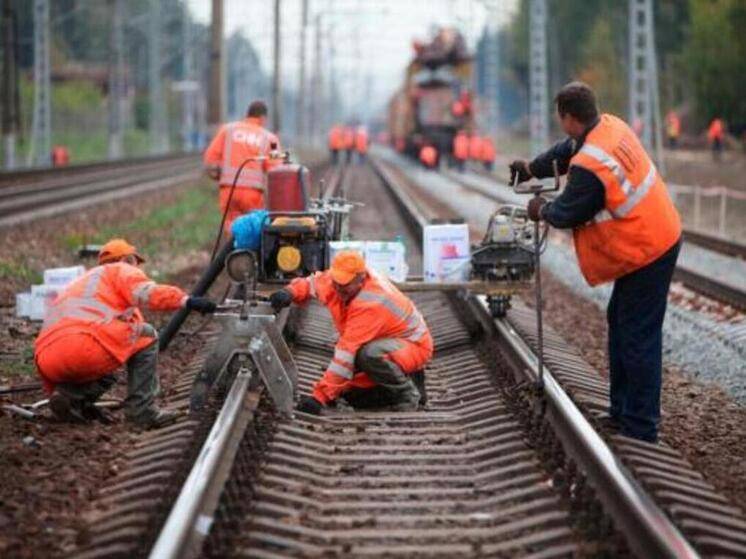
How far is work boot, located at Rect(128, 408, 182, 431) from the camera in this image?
7.54 meters

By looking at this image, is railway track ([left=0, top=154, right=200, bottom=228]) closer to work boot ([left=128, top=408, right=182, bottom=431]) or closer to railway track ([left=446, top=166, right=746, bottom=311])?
railway track ([left=446, top=166, right=746, bottom=311])

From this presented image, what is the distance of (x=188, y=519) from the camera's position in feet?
16.6

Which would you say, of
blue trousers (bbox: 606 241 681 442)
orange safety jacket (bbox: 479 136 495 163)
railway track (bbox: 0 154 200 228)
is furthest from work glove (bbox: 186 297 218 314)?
orange safety jacket (bbox: 479 136 495 163)

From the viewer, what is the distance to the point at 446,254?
33.2 feet

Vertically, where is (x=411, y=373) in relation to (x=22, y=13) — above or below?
below

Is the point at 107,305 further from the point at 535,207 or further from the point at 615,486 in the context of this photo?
the point at 615,486

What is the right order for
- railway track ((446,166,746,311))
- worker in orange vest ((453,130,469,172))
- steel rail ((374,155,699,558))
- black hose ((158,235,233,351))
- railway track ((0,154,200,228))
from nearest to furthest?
steel rail ((374,155,699,558)) < black hose ((158,235,233,351)) < railway track ((446,166,746,311)) < railway track ((0,154,200,228)) < worker in orange vest ((453,130,469,172))

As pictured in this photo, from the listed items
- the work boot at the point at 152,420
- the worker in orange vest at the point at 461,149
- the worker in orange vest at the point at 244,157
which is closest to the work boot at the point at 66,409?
the work boot at the point at 152,420

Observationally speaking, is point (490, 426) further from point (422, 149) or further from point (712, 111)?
point (712, 111)

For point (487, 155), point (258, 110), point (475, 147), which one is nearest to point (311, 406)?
point (258, 110)

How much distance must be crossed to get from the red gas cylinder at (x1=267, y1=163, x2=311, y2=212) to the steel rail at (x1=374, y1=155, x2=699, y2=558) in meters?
3.58

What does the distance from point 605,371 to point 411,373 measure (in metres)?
1.99

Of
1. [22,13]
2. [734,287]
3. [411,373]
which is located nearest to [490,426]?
[411,373]

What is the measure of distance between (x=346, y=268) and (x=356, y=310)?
1.17 ft
